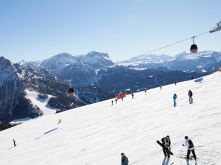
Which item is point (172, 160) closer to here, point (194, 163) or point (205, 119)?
point (194, 163)

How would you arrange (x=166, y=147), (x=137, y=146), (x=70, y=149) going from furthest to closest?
(x=70, y=149)
(x=137, y=146)
(x=166, y=147)

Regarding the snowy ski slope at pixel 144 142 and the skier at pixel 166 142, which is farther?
the snowy ski slope at pixel 144 142

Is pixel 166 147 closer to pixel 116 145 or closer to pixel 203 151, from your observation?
pixel 203 151

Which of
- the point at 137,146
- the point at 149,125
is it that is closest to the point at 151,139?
the point at 137,146

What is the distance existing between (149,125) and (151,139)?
741 cm

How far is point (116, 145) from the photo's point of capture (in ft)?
105

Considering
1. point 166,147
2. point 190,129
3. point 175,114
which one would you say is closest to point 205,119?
point 190,129

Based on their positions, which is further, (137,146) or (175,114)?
(175,114)

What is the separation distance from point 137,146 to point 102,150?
4.01 metres

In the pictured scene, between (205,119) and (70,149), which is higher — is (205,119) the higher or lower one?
Answer: the higher one

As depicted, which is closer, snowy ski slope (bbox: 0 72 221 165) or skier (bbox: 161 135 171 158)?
skier (bbox: 161 135 171 158)

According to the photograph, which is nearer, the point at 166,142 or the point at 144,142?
the point at 166,142

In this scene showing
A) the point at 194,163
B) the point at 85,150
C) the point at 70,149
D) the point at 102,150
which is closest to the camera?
the point at 194,163

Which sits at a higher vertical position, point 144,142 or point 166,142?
point 166,142
